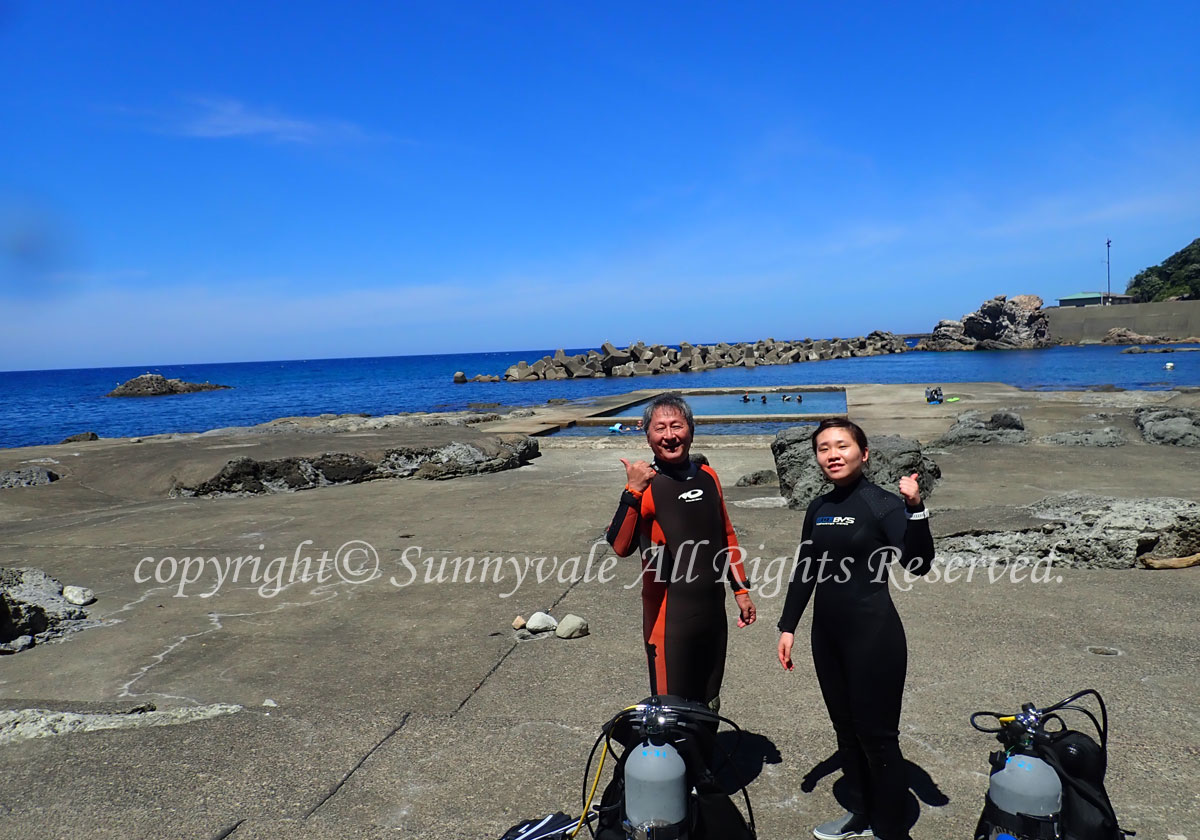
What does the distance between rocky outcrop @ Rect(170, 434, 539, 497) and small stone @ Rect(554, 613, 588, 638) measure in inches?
278

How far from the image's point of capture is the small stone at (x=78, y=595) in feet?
19.4

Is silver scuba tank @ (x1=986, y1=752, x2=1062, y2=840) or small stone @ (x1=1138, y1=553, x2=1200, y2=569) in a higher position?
silver scuba tank @ (x1=986, y1=752, x2=1062, y2=840)

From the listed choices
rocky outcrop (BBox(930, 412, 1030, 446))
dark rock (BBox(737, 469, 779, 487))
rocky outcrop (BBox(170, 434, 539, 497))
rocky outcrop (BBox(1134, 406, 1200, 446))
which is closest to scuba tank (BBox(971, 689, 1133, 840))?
dark rock (BBox(737, 469, 779, 487))

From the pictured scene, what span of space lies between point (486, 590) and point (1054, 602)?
406cm

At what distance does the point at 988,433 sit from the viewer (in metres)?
12.7

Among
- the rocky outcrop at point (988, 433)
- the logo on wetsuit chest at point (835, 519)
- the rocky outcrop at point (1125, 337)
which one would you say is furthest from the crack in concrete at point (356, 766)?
the rocky outcrop at point (1125, 337)

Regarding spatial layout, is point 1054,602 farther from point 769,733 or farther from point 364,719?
point 364,719

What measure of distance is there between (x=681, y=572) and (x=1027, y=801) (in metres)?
1.37

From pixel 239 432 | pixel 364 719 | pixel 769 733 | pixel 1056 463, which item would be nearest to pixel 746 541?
pixel 769 733

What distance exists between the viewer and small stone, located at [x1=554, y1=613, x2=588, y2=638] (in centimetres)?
496

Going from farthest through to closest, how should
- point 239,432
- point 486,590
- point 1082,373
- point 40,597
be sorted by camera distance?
point 1082,373 → point 239,432 → point 486,590 → point 40,597

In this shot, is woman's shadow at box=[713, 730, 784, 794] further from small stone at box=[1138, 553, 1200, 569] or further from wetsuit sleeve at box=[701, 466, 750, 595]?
small stone at box=[1138, 553, 1200, 569]

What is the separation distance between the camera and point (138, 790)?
326 cm

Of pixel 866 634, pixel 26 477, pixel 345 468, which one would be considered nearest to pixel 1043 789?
pixel 866 634
